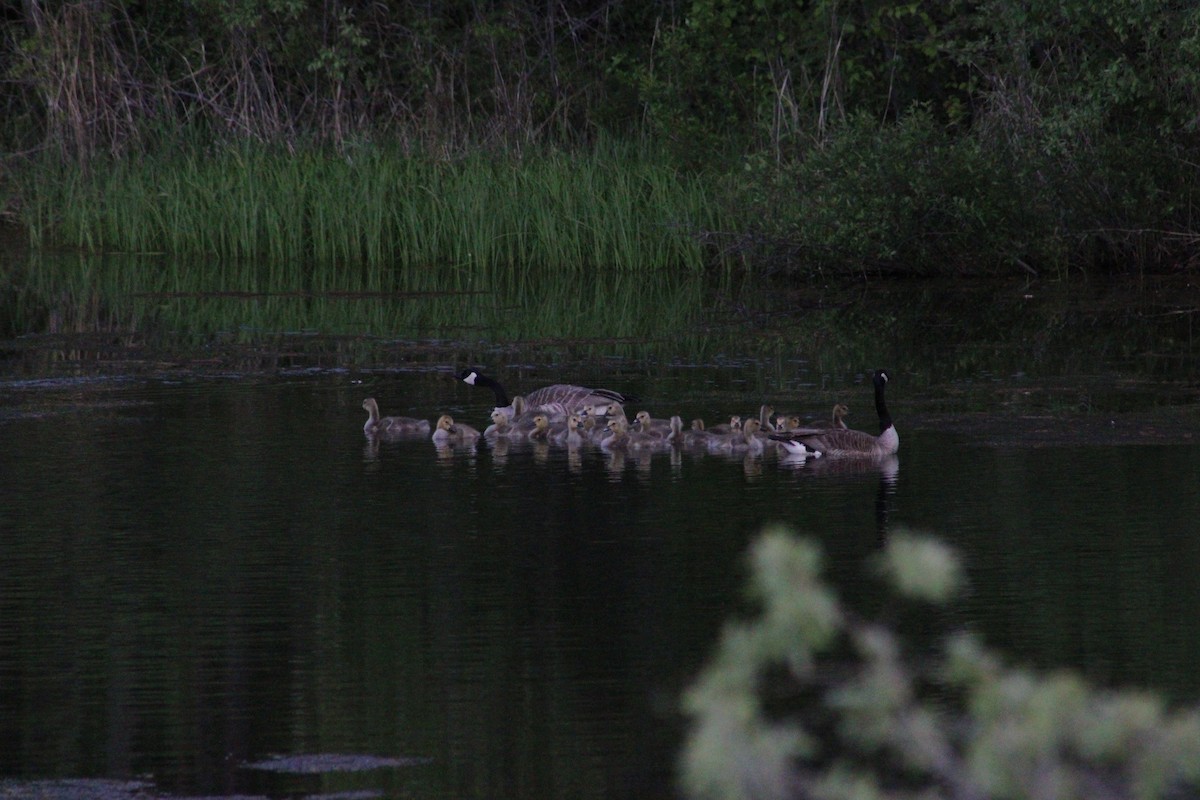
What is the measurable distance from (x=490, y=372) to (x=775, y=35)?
1079 cm

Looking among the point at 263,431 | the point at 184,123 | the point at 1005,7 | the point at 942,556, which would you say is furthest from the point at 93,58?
the point at 942,556

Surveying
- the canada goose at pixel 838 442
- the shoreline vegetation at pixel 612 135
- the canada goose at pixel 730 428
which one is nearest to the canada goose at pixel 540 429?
the canada goose at pixel 730 428

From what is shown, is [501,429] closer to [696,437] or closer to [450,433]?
[450,433]

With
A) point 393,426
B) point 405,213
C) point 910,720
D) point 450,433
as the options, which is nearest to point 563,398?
point 450,433

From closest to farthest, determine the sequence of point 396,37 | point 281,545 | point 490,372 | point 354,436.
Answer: point 281,545 → point 354,436 → point 490,372 → point 396,37

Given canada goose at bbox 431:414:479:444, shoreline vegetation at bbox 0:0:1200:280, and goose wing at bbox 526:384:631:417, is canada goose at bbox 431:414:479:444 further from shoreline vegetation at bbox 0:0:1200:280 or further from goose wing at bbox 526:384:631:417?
shoreline vegetation at bbox 0:0:1200:280

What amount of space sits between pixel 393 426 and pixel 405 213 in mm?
10318

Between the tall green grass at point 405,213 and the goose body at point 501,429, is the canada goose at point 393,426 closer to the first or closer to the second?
the goose body at point 501,429

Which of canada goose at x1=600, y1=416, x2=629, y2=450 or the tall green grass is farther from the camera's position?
the tall green grass

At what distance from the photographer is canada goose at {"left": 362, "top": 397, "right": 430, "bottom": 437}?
1286cm

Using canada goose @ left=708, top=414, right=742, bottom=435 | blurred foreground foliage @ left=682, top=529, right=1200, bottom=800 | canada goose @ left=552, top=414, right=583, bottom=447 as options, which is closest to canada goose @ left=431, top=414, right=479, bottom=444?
canada goose @ left=552, top=414, right=583, bottom=447

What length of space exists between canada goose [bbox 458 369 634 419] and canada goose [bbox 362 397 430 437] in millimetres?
960

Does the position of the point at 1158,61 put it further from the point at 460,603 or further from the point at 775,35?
the point at 460,603

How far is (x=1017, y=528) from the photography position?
991 cm
